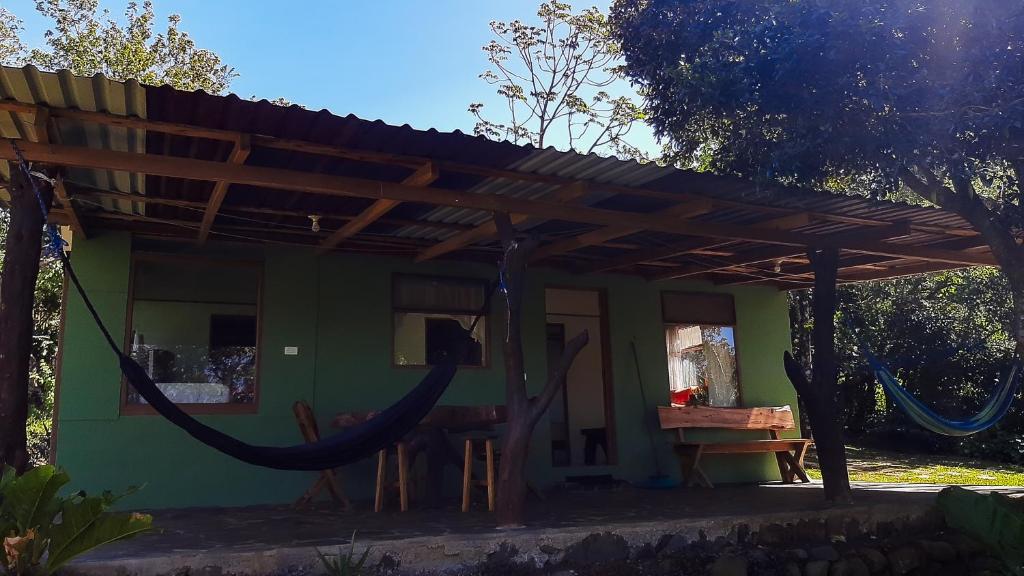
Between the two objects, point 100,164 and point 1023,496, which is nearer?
point 100,164

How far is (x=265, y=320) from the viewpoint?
630 cm

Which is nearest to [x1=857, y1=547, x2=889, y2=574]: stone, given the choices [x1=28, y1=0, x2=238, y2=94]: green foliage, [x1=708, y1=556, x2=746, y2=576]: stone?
[x1=708, y1=556, x2=746, y2=576]: stone

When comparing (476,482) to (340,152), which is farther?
(476,482)

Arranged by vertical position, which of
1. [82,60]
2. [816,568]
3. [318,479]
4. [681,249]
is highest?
[82,60]

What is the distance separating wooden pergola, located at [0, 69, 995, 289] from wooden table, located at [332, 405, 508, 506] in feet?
4.13

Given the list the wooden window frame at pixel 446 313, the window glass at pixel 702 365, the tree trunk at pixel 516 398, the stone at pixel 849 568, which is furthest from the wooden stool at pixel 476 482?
the window glass at pixel 702 365

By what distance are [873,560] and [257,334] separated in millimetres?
4725

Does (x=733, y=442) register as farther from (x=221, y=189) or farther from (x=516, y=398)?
(x=221, y=189)

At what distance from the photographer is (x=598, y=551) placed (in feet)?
14.1

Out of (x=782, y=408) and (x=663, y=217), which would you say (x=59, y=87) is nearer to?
(x=663, y=217)

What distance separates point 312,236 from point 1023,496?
5.97 metres

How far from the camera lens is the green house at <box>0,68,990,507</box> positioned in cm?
409

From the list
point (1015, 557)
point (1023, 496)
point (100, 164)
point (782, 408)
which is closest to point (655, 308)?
point (782, 408)

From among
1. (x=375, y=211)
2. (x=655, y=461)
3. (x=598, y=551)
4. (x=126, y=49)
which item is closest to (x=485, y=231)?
(x=375, y=211)
